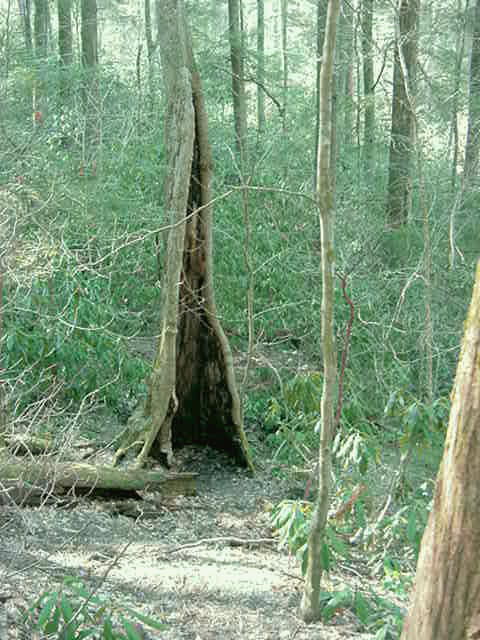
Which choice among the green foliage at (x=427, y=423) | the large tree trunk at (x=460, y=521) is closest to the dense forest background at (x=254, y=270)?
the green foliage at (x=427, y=423)

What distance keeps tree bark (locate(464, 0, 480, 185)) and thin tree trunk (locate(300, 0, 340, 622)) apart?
7659 millimetres

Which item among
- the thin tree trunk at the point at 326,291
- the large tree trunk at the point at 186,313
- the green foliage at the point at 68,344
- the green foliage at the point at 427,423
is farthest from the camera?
the green foliage at the point at 68,344

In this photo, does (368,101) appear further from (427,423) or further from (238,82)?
(427,423)

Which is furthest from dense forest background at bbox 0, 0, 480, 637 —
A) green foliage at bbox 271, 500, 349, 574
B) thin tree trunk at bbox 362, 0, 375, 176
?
thin tree trunk at bbox 362, 0, 375, 176

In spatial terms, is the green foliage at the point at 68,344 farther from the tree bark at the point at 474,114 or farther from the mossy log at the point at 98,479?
the tree bark at the point at 474,114

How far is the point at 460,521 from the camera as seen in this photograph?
2.44m

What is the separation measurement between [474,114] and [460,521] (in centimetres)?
1268

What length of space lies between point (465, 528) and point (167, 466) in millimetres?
4894

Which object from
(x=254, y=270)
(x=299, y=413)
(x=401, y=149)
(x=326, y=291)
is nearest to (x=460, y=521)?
(x=326, y=291)

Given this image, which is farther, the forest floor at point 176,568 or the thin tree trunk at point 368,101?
the thin tree trunk at point 368,101

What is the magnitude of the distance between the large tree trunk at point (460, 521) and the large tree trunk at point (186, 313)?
14.1 feet

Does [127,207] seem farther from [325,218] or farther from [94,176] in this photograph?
[325,218]

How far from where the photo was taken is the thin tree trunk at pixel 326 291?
3.88m

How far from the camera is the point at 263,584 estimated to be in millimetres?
4992
